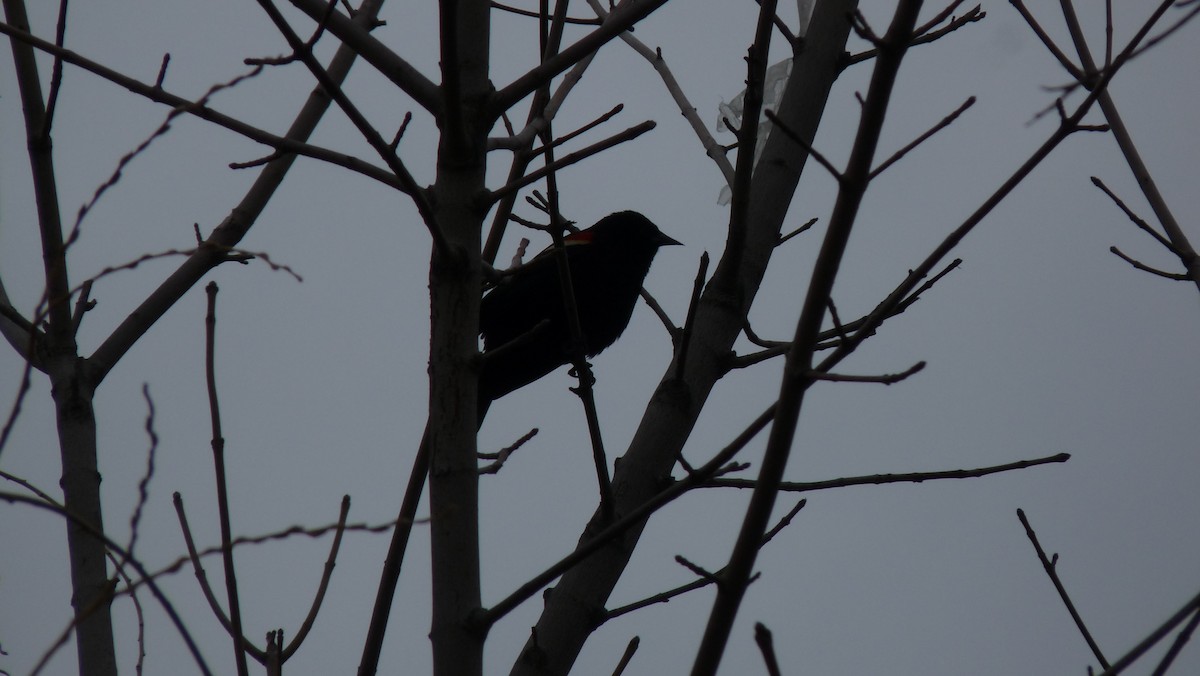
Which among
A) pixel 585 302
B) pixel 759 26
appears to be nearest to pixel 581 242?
pixel 585 302

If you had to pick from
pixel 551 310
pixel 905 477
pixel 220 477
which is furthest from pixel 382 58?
pixel 551 310

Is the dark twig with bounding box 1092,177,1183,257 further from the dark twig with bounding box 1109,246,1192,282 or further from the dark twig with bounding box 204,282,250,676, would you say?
the dark twig with bounding box 204,282,250,676

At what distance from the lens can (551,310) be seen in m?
4.31

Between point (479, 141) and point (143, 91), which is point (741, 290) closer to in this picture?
point (479, 141)

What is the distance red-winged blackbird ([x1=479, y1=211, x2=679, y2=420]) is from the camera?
425 cm

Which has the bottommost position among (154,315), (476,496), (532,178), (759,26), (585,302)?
(476,496)

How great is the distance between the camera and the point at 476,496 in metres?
1.75

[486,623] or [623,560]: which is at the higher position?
[623,560]

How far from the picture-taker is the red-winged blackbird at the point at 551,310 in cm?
425

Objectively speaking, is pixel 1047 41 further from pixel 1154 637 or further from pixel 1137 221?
pixel 1154 637

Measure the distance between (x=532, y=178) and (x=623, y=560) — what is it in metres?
0.85

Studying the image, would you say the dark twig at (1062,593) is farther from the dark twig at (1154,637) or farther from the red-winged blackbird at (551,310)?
the red-winged blackbird at (551,310)

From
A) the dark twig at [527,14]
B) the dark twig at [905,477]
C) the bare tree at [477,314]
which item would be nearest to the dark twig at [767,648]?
the bare tree at [477,314]

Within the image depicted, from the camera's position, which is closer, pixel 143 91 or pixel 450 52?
pixel 450 52
